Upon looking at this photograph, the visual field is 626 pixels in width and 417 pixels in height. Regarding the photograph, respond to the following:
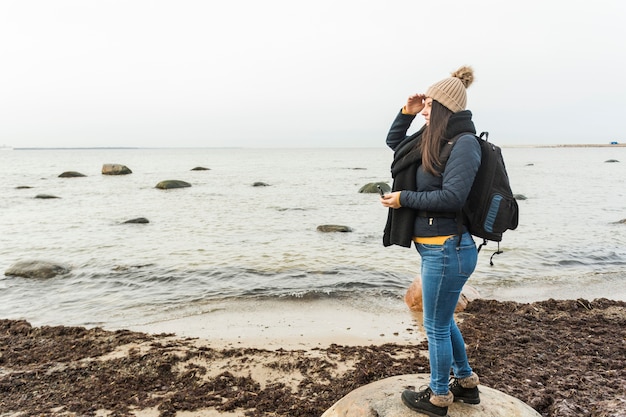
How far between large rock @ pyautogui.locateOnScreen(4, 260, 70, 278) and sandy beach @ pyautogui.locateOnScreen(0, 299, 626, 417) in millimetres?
3235

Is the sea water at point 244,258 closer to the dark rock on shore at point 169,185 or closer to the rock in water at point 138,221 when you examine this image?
the rock in water at point 138,221

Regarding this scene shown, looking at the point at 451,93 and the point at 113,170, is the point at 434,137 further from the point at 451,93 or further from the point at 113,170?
the point at 113,170

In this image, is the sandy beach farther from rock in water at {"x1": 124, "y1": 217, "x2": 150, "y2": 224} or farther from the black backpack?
rock in water at {"x1": 124, "y1": 217, "x2": 150, "y2": 224}

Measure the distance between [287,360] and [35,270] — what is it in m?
7.61

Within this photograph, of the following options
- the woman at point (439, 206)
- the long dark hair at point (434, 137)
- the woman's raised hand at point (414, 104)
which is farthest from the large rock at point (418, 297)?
the long dark hair at point (434, 137)

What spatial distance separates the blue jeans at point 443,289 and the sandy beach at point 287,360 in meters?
1.43

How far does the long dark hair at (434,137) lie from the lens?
10.4 feet

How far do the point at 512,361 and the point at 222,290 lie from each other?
5.75m

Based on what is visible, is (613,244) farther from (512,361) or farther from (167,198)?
(167,198)

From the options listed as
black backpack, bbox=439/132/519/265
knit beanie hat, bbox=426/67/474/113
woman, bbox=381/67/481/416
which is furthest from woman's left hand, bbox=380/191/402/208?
knit beanie hat, bbox=426/67/474/113

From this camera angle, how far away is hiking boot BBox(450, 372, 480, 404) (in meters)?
3.63

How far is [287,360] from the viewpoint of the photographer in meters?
5.43

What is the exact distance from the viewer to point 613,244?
1355 centimetres

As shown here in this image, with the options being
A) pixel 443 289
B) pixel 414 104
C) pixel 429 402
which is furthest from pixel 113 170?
pixel 443 289
